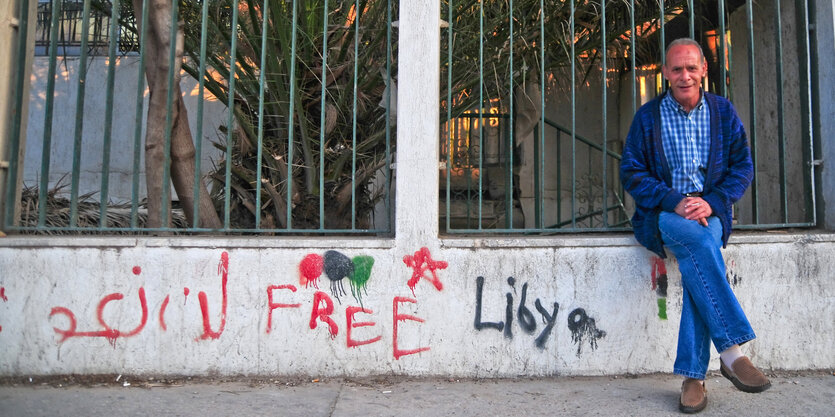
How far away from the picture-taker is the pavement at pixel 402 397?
2.97 m

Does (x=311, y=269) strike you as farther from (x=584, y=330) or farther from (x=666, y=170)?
(x=666, y=170)

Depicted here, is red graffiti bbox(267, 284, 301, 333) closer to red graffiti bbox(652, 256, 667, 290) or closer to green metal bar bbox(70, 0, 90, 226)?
green metal bar bbox(70, 0, 90, 226)

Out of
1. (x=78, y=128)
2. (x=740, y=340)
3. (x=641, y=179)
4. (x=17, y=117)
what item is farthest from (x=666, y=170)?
(x=17, y=117)

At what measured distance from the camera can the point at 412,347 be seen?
134 inches

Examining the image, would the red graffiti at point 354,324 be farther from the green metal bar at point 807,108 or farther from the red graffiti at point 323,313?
the green metal bar at point 807,108

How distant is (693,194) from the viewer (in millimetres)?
3240

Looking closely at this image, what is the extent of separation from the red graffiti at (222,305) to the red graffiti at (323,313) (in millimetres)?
464

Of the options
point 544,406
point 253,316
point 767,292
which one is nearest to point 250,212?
point 253,316

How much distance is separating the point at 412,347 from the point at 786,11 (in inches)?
134

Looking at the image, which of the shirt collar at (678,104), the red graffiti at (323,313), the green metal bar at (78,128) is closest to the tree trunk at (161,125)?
the green metal bar at (78,128)

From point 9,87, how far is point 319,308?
2.15 m

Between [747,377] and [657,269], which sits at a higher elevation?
[657,269]

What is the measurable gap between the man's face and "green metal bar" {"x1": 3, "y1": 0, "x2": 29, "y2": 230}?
3.53 metres

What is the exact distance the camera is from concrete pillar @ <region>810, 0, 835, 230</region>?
3762 millimetres
